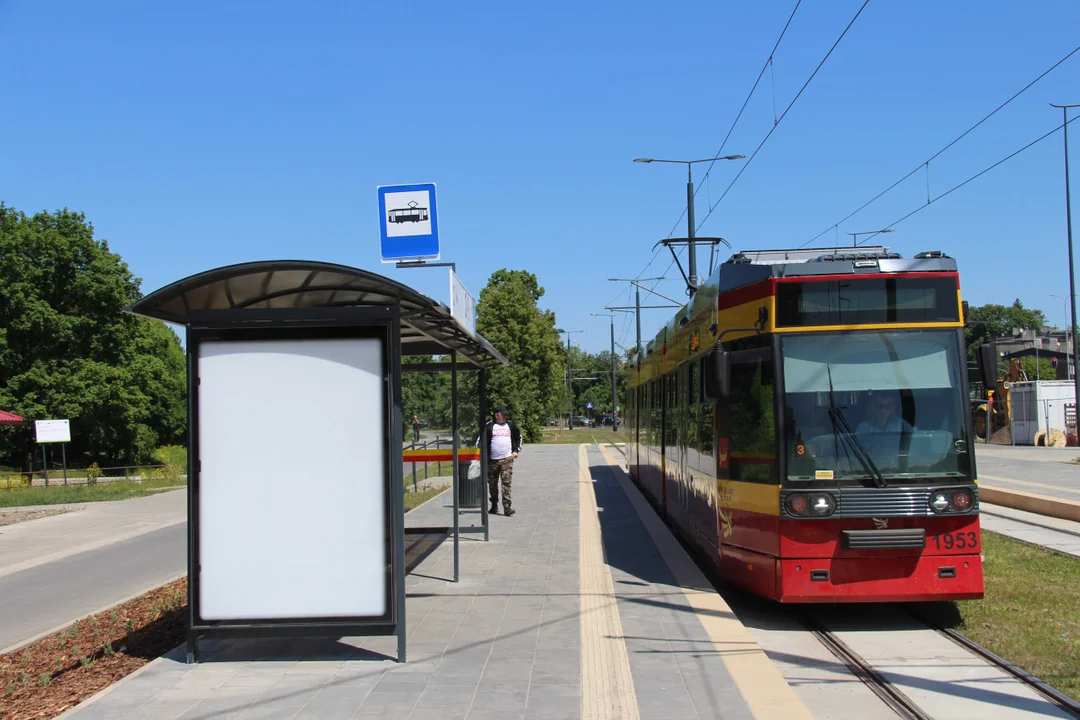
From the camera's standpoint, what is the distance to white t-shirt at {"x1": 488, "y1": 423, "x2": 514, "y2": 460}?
51.0 feet

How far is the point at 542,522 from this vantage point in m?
15.3

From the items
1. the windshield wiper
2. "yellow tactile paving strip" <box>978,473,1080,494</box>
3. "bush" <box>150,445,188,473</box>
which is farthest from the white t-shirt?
"bush" <box>150,445,188,473</box>

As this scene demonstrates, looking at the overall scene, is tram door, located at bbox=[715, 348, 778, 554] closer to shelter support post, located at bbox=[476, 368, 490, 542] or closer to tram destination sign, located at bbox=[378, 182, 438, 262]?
tram destination sign, located at bbox=[378, 182, 438, 262]

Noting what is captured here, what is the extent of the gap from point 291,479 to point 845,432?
14.7 feet

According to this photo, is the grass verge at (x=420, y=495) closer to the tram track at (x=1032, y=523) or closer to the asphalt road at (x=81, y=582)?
the asphalt road at (x=81, y=582)

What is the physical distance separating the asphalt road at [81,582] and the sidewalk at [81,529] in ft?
1.68

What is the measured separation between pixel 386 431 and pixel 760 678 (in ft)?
9.83

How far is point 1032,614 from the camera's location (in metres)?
8.55

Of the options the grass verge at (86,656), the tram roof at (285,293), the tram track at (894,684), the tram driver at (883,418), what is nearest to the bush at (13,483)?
the grass verge at (86,656)

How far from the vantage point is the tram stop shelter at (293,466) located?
684cm

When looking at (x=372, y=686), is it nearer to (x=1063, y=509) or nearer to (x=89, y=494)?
(x=1063, y=509)

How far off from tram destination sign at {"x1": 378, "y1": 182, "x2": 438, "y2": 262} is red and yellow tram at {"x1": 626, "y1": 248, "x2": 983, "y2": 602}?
3.05 metres

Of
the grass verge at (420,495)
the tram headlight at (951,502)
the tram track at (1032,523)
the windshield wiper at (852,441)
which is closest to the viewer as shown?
the tram headlight at (951,502)

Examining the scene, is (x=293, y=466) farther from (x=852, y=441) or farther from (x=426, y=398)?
(x=426, y=398)
